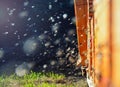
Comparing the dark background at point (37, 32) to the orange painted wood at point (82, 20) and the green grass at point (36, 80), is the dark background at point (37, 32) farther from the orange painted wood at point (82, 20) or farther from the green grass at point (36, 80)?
the orange painted wood at point (82, 20)

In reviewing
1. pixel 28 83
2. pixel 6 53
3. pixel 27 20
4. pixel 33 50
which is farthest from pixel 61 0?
pixel 28 83

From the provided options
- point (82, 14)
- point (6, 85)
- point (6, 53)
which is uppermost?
point (82, 14)

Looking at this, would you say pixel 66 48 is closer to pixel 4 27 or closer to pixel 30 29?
pixel 30 29

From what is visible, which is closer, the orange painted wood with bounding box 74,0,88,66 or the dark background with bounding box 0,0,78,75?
the orange painted wood with bounding box 74,0,88,66

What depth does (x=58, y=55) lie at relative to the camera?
20.9 feet

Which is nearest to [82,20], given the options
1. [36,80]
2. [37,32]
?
[36,80]

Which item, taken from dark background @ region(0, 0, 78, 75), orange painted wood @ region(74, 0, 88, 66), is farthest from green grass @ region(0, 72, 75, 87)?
orange painted wood @ region(74, 0, 88, 66)

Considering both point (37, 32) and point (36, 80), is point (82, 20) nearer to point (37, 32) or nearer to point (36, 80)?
point (36, 80)

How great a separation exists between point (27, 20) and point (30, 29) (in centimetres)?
25

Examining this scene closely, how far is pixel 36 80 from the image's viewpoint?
542 cm

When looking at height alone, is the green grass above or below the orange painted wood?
below

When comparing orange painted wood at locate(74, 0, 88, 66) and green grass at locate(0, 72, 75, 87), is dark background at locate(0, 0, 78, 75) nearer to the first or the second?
green grass at locate(0, 72, 75, 87)

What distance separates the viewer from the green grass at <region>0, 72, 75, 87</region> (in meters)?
5.19

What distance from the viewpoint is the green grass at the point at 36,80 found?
17.0 ft
